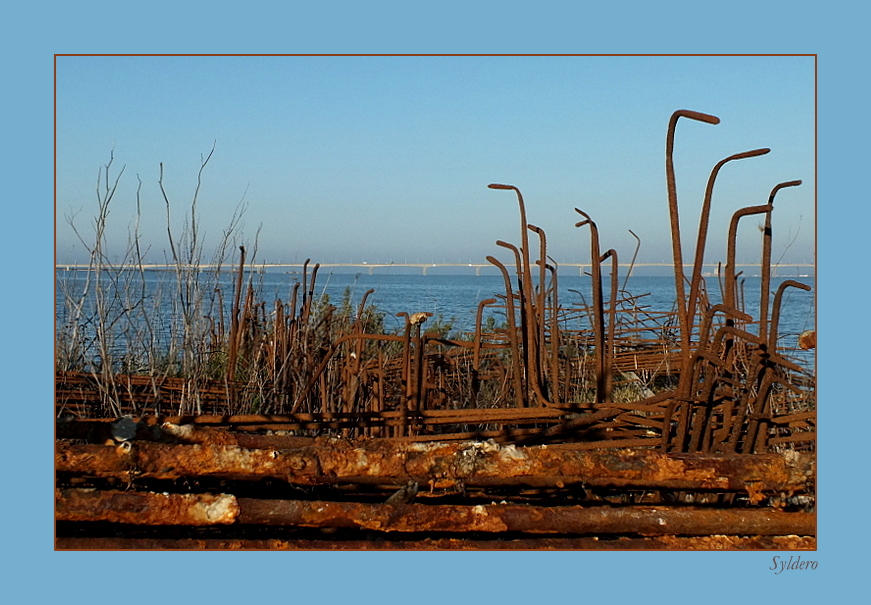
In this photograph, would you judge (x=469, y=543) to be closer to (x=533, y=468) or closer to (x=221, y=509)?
(x=533, y=468)

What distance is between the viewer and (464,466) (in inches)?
63.9

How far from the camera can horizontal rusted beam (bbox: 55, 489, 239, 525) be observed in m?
1.53

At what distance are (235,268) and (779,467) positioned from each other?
2622 millimetres

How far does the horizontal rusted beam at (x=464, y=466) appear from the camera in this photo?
160 centimetres

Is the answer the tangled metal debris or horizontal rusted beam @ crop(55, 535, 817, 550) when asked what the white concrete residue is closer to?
the tangled metal debris

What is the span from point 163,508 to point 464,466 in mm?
648

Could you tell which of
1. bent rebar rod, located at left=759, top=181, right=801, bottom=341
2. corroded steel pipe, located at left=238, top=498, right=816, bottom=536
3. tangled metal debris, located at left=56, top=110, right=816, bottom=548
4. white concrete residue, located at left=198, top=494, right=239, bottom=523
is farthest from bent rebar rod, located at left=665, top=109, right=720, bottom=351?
white concrete residue, located at left=198, top=494, right=239, bottom=523

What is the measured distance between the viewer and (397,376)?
136 inches

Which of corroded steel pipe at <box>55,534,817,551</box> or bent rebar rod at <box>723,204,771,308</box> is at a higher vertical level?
bent rebar rod at <box>723,204,771,308</box>

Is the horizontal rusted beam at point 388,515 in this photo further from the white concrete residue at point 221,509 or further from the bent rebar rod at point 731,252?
the bent rebar rod at point 731,252

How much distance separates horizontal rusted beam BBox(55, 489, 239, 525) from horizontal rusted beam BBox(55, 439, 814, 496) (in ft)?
0.25

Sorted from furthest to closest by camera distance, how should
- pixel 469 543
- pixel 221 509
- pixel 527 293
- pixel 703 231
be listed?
pixel 527 293 < pixel 703 231 < pixel 469 543 < pixel 221 509

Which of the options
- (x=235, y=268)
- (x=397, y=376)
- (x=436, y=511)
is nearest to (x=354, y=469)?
(x=436, y=511)

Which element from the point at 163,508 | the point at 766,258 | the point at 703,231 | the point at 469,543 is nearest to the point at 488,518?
the point at 469,543
